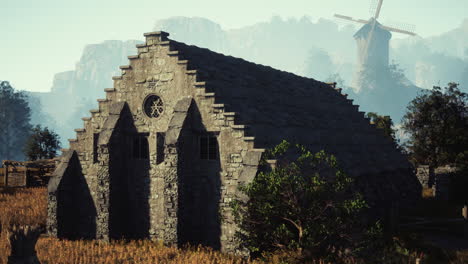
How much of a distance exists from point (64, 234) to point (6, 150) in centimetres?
9200

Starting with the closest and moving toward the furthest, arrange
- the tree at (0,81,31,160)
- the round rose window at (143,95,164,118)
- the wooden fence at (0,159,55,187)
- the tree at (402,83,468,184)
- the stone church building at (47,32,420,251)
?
1. the stone church building at (47,32,420,251)
2. the round rose window at (143,95,164,118)
3. the wooden fence at (0,159,55,187)
4. the tree at (402,83,468,184)
5. the tree at (0,81,31,160)

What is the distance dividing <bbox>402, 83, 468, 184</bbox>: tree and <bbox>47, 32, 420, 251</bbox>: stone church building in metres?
22.0

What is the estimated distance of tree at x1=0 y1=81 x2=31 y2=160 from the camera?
101 metres

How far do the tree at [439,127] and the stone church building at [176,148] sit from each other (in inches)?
864

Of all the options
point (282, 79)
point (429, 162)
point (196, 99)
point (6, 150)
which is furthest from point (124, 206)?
point (6, 150)

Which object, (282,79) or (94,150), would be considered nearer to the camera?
(94,150)

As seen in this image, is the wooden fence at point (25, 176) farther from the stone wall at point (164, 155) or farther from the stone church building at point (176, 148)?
the stone wall at point (164, 155)

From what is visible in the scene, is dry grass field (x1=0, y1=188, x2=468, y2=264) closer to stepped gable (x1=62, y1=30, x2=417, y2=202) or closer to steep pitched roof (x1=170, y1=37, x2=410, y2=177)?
stepped gable (x1=62, y1=30, x2=417, y2=202)

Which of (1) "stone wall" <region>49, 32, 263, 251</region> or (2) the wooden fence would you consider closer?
(1) "stone wall" <region>49, 32, 263, 251</region>

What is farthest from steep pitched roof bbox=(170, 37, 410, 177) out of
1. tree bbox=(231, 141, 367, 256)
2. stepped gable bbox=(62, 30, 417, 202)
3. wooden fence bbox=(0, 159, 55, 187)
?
wooden fence bbox=(0, 159, 55, 187)

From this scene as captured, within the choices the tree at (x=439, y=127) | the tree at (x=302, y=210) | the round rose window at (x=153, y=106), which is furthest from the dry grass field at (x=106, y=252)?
the tree at (x=439, y=127)

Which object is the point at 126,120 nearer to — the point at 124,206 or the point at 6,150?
the point at 124,206

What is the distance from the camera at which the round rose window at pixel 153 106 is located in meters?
→ 22.6

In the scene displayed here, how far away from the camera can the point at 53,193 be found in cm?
2372
